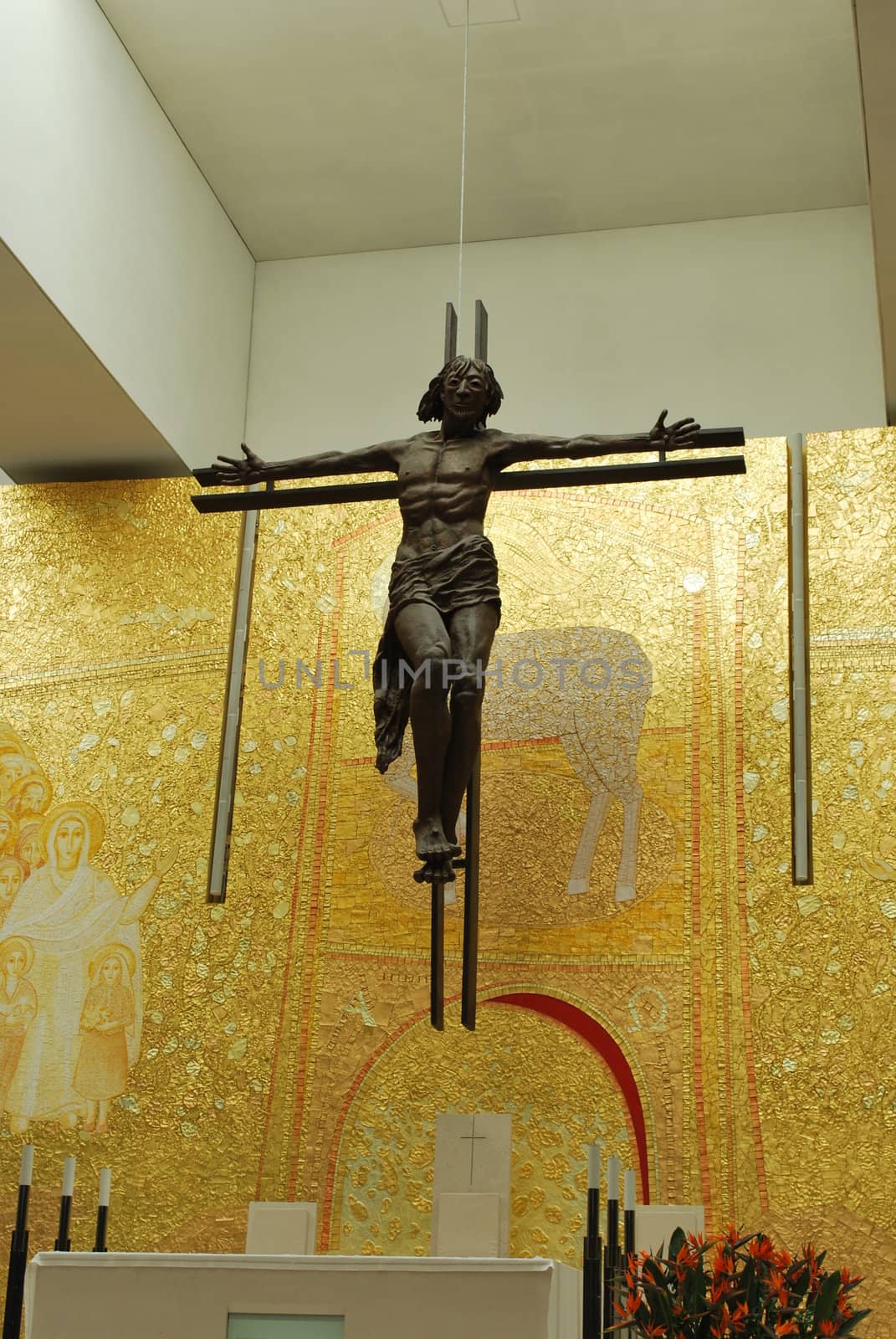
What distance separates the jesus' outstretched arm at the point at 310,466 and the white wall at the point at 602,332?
1.95 metres

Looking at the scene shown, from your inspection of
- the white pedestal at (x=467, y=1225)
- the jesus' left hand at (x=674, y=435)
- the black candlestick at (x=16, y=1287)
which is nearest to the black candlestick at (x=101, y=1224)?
the black candlestick at (x=16, y=1287)

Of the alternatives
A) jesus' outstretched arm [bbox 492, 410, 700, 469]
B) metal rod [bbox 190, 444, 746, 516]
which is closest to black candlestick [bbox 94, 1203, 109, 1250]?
metal rod [bbox 190, 444, 746, 516]

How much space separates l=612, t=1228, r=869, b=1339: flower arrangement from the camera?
3361 mm

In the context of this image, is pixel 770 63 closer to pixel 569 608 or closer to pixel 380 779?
pixel 569 608

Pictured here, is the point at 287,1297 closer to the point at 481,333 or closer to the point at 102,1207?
the point at 102,1207

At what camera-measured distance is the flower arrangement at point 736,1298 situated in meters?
3.36

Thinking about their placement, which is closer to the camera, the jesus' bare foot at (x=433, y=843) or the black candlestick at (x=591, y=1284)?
the black candlestick at (x=591, y=1284)

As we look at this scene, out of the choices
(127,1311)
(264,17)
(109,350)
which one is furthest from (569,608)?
(127,1311)

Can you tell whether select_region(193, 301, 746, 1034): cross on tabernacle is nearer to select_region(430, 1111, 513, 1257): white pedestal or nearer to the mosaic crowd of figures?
select_region(430, 1111, 513, 1257): white pedestal

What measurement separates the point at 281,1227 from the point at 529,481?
121 inches

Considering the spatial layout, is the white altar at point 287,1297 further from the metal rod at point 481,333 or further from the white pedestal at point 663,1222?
the metal rod at point 481,333

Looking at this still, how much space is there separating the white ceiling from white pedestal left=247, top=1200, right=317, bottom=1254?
5043mm

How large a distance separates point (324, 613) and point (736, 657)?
76.6 inches

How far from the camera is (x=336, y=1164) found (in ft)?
22.7
